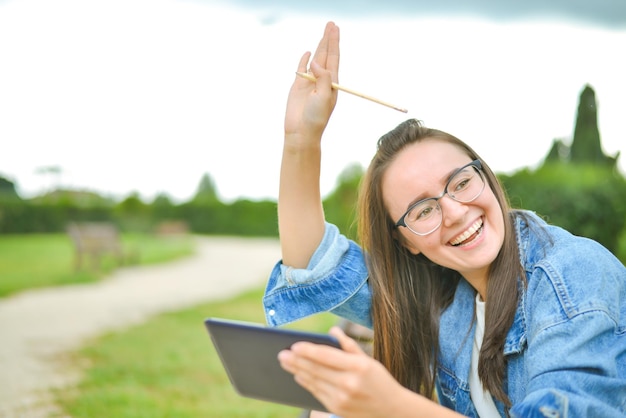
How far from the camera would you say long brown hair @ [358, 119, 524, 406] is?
1.25 m

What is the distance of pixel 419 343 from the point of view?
1.37 meters

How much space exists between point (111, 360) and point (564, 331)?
4.41 metres

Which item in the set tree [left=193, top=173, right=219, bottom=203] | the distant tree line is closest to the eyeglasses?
the distant tree line

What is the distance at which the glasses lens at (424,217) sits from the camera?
1222mm

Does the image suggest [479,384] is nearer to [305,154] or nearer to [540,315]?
[540,315]

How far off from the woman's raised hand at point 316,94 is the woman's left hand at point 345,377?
0.59 metres

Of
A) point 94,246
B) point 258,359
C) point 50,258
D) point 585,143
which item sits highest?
point 585,143

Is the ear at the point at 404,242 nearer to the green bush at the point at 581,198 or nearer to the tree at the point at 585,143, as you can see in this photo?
the green bush at the point at 581,198

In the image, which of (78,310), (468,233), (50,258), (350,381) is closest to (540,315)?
(468,233)

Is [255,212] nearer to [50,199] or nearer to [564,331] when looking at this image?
[50,199]

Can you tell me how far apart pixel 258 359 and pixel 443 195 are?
0.52m

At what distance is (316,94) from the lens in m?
1.26

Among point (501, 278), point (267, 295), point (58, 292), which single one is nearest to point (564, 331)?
point (501, 278)

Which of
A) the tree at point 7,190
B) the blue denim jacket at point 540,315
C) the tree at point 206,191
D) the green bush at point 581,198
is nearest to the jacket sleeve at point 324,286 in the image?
the blue denim jacket at point 540,315
